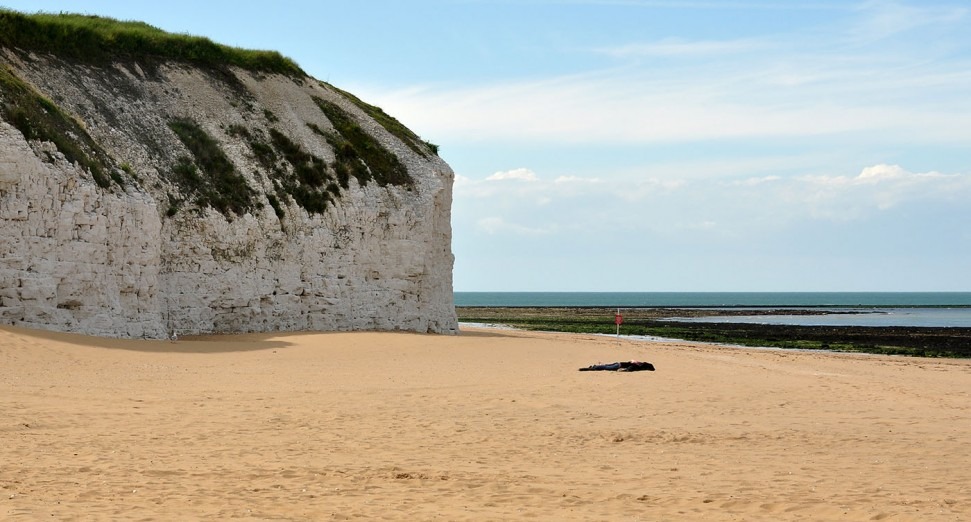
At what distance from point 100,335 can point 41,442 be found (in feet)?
46.5

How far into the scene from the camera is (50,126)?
25797 millimetres

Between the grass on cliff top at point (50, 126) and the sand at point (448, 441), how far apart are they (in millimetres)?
5914

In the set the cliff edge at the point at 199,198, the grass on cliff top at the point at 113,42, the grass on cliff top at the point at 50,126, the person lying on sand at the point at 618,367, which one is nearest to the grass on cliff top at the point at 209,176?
the cliff edge at the point at 199,198

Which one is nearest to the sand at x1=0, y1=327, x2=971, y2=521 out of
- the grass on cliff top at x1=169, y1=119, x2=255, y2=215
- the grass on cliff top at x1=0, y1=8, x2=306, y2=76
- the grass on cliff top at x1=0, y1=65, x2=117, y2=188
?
the grass on cliff top at x1=0, y1=65, x2=117, y2=188

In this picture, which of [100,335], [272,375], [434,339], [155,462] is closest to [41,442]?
[155,462]

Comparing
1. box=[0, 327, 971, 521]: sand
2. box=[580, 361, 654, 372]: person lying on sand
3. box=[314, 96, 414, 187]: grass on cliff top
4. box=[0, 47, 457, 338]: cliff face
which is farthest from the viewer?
→ box=[314, 96, 414, 187]: grass on cliff top

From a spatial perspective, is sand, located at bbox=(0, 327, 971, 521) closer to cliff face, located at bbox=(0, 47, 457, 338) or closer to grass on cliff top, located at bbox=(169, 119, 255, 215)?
cliff face, located at bbox=(0, 47, 457, 338)

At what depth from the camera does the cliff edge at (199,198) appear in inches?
966

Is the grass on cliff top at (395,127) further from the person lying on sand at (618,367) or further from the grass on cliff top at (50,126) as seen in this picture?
the person lying on sand at (618,367)

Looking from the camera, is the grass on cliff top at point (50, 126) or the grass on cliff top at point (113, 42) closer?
the grass on cliff top at point (50, 126)

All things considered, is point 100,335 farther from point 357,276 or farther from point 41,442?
point 41,442

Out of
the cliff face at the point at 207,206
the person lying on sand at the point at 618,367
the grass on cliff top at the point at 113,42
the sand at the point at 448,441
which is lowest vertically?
the sand at the point at 448,441

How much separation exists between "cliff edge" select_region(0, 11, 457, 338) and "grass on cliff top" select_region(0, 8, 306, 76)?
8 cm

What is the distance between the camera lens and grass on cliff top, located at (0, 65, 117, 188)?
24.8m
